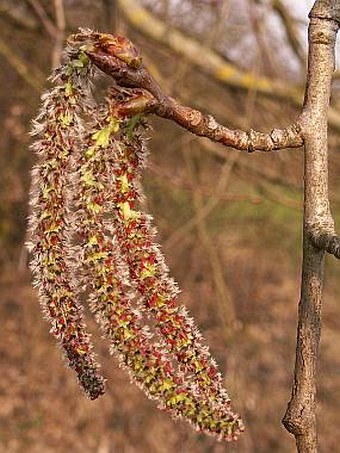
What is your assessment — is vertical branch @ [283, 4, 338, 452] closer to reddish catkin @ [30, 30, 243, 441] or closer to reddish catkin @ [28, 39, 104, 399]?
reddish catkin @ [30, 30, 243, 441]

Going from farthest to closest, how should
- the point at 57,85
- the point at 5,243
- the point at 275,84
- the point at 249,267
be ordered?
the point at 5,243 → the point at 249,267 → the point at 275,84 → the point at 57,85

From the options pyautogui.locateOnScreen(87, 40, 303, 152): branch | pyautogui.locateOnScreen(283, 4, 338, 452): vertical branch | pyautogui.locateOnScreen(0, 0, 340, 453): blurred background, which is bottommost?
pyautogui.locateOnScreen(283, 4, 338, 452): vertical branch

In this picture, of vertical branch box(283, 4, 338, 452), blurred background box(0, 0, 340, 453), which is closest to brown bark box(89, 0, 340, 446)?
vertical branch box(283, 4, 338, 452)

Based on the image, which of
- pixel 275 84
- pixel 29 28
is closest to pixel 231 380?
pixel 275 84

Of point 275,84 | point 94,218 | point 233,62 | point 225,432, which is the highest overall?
point 233,62

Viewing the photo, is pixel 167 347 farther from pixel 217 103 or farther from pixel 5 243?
pixel 5 243

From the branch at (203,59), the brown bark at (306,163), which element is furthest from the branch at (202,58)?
the brown bark at (306,163)

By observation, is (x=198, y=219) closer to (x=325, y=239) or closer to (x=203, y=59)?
(x=203, y=59)

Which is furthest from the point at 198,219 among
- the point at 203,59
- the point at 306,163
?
the point at 306,163
